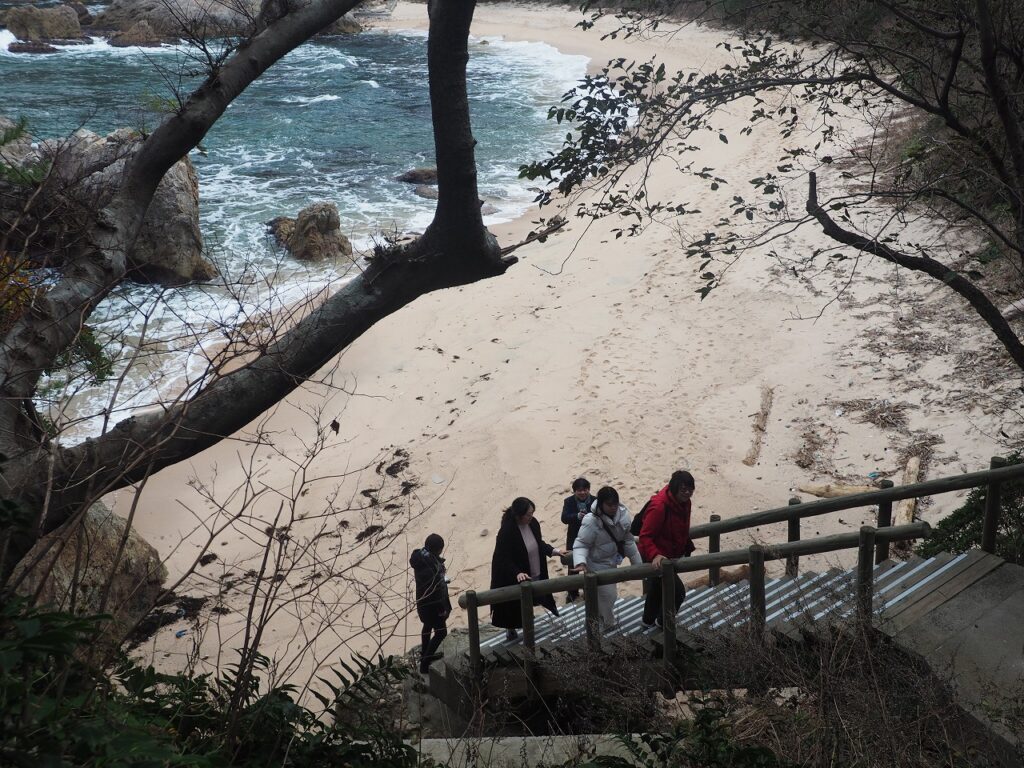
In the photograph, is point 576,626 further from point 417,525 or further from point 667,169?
point 667,169

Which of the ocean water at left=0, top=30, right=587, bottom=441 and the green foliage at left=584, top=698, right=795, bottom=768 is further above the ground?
the ocean water at left=0, top=30, right=587, bottom=441

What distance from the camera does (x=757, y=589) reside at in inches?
199

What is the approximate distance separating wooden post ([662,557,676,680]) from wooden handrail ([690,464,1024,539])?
1.07m

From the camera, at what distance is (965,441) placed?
887cm

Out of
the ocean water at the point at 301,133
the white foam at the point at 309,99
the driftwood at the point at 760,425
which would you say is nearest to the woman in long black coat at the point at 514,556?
the driftwood at the point at 760,425

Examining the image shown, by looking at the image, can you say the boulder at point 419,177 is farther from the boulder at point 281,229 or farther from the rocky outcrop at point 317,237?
the rocky outcrop at point 317,237

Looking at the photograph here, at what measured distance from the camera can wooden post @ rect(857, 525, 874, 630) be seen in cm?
476

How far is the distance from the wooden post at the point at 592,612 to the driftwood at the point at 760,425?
471 cm

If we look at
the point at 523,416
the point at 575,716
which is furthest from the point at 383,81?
the point at 575,716

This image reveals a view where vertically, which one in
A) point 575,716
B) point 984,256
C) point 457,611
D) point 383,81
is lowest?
point 457,611

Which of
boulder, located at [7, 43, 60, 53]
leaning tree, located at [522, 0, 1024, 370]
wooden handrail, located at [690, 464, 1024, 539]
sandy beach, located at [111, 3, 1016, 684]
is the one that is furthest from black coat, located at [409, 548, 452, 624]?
boulder, located at [7, 43, 60, 53]

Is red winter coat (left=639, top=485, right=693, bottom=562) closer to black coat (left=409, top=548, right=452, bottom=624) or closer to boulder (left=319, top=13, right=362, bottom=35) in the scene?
black coat (left=409, top=548, right=452, bottom=624)

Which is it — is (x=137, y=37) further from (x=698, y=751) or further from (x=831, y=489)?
(x=698, y=751)

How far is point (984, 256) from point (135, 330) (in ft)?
42.0
